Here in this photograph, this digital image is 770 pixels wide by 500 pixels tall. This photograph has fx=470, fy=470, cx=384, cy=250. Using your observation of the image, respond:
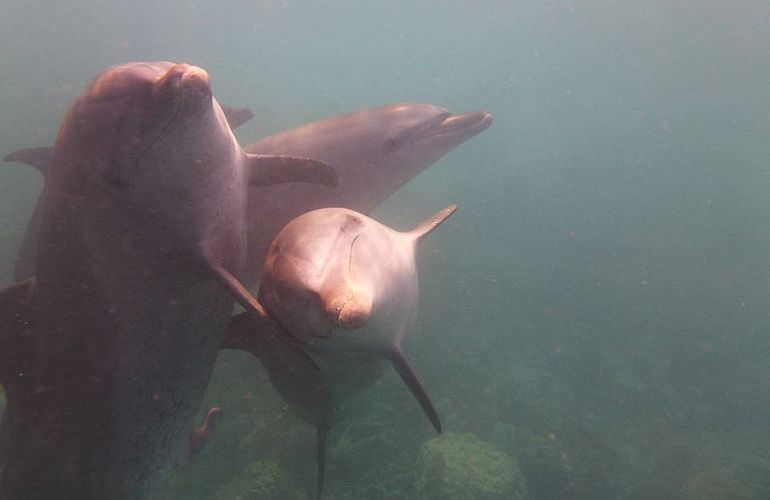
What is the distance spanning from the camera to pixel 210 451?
699 centimetres

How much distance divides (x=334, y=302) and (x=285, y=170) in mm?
1755

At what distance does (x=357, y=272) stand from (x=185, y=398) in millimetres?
2074

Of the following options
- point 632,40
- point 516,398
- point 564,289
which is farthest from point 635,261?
point 632,40

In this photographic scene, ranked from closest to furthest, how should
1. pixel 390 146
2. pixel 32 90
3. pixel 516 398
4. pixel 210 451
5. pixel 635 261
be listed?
pixel 390 146
pixel 210 451
pixel 516 398
pixel 635 261
pixel 32 90

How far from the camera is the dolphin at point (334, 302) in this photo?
98.4 inches

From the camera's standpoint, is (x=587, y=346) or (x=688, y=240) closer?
(x=587, y=346)

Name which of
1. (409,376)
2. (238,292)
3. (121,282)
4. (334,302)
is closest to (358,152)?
(409,376)

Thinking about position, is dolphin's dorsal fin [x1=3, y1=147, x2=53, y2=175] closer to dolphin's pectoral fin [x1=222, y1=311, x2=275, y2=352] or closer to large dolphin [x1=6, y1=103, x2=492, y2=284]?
large dolphin [x1=6, y1=103, x2=492, y2=284]

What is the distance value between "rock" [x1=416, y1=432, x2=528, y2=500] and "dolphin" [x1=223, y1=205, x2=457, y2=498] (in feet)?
12.2

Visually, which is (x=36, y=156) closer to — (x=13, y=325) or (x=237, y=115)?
(x=237, y=115)

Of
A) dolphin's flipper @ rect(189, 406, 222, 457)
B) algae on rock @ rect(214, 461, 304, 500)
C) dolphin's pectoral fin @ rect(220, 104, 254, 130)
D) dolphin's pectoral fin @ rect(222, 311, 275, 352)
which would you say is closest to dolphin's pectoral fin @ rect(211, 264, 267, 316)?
dolphin's pectoral fin @ rect(222, 311, 275, 352)

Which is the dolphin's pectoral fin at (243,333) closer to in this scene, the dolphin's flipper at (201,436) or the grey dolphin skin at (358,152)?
the grey dolphin skin at (358,152)

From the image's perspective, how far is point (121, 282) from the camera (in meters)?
2.77

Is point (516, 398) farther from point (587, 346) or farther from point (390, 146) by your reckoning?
point (390, 146)
